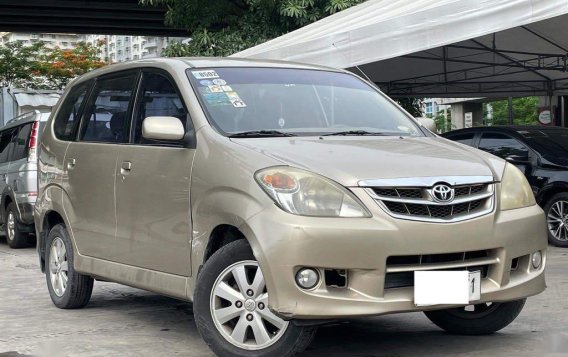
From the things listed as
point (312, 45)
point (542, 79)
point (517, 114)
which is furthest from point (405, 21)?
point (517, 114)

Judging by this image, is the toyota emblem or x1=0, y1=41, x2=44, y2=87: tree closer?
the toyota emblem

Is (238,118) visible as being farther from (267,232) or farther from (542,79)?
(542,79)

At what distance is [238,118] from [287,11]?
42.7 ft

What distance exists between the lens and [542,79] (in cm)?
1720

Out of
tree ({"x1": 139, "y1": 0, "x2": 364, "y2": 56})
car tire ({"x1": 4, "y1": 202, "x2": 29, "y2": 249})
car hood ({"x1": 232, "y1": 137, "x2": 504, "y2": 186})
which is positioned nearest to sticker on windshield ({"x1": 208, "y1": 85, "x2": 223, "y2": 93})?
car hood ({"x1": 232, "y1": 137, "x2": 504, "y2": 186})

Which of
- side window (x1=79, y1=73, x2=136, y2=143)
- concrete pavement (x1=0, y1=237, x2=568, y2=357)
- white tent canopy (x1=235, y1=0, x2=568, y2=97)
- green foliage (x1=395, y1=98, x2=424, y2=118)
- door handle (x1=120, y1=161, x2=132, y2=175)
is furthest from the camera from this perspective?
green foliage (x1=395, y1=98, x2=424, y2=118)

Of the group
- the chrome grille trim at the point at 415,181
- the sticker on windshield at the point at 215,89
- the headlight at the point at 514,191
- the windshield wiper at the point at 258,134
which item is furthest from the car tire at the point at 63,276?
the headlight at the point at 514,191

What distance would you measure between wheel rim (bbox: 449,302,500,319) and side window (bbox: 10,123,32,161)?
8.00m

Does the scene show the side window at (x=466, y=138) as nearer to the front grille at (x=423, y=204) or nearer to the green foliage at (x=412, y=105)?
the front grille at (x=423, y=204)

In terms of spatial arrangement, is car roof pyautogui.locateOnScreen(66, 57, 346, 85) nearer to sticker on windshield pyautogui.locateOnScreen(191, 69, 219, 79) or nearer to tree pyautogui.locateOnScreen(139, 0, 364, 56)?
sticker on windshield pyautogui.locateOnScreen(191, 69, 219, 79)


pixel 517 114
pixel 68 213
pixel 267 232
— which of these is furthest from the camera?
pixel 517 114

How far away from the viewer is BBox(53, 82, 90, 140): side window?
6867 mm

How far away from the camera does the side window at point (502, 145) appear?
11055 mm

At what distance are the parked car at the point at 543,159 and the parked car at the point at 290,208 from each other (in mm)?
5098
